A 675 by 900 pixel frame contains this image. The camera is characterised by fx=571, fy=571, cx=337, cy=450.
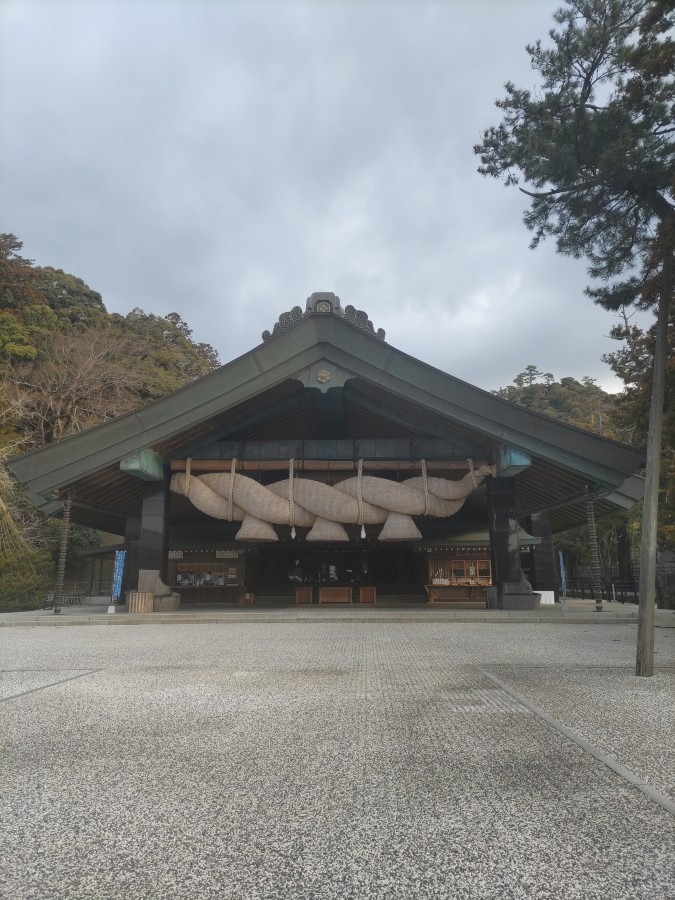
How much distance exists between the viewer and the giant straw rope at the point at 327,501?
46.5ft

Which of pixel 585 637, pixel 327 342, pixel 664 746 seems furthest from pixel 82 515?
pixel 664 746

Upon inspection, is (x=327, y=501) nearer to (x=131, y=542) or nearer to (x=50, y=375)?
(x=131, y=542)

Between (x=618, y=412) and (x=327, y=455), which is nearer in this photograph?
(x=327, y=455)

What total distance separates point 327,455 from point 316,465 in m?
0.52

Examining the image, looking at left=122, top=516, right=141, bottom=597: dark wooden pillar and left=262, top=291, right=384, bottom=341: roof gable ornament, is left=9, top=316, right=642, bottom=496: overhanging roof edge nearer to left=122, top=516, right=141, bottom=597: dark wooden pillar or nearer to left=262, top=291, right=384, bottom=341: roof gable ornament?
left=262, top=291, right=384, bottom=341: roof gable ornament

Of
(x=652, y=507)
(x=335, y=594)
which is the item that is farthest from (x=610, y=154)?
(x=335, y=594)

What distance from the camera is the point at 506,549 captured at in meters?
→ 13.8

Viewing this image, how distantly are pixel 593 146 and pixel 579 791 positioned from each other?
767 cm

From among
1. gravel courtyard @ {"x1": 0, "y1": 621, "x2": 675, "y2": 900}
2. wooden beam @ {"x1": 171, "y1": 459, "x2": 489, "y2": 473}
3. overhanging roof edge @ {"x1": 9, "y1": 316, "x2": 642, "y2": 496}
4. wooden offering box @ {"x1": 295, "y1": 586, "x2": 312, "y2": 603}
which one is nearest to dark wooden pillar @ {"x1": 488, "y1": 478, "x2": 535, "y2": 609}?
wooden beam @ {"x1": 171, "y1": 459, "x2": 489, "y2": 473}

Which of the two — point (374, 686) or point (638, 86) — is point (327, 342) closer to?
point (638, 86)

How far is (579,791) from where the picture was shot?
2773mm

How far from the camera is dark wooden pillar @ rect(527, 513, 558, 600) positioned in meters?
21.9

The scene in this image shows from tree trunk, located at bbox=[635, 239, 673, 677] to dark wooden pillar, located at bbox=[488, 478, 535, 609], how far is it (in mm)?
7558

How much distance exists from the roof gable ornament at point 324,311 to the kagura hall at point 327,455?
0.04 m
